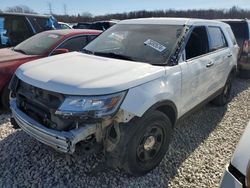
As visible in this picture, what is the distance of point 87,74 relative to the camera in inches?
105

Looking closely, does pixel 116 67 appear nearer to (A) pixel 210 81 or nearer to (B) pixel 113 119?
(B) pixel 113 119

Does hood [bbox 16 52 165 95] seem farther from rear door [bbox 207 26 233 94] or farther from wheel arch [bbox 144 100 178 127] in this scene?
rear door [bbox 207 26 233 94]

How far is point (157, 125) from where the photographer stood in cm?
293

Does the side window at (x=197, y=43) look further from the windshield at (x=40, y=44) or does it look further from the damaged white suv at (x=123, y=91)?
the windshield at (x=40, y=44)

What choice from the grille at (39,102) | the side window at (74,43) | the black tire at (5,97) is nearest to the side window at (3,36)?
the side window at (74,43)

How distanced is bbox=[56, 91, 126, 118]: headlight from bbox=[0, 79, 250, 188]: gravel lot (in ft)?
1.59

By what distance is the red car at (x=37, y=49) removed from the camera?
4.38 m

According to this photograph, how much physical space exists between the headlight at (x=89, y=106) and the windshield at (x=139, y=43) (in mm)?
964

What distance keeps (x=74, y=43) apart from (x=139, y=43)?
8.04 ft

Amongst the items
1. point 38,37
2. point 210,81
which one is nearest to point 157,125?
point 210,81

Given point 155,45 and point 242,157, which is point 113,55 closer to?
point 155,45

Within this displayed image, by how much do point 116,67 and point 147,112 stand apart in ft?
2.10

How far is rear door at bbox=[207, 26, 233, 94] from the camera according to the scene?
4.12 metres

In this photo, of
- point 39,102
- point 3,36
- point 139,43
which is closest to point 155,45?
point 139,43
